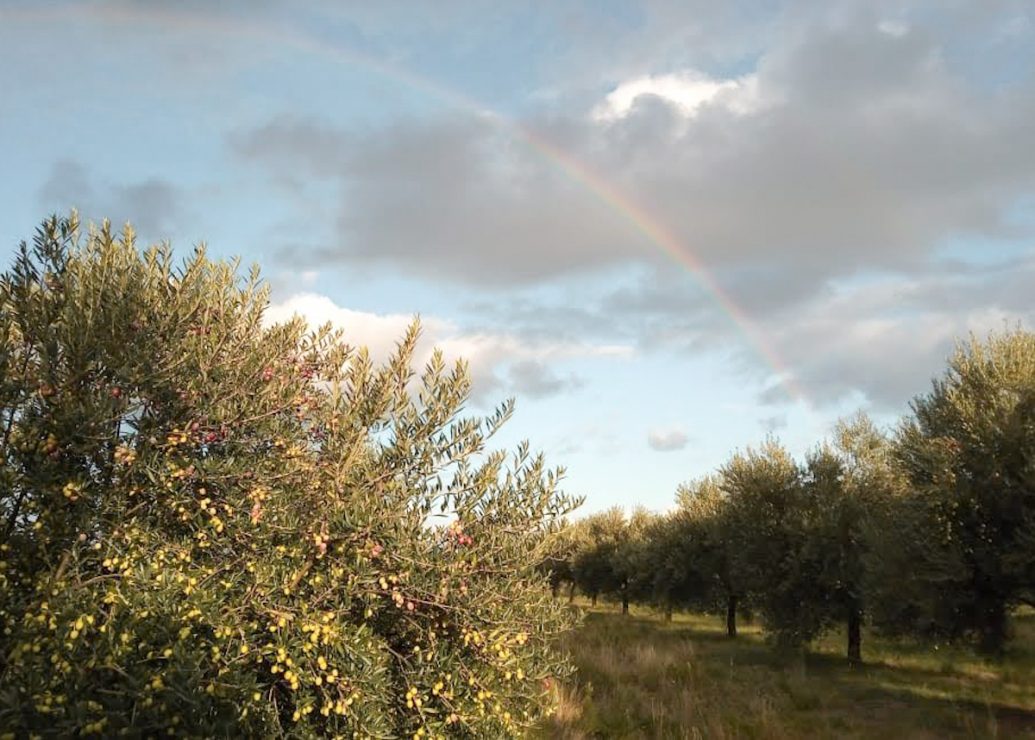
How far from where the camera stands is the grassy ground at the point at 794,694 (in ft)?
51.7

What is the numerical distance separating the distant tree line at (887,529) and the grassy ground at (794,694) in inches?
78.3

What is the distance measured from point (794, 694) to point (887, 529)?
568 cm

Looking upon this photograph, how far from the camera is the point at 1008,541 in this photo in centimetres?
1752

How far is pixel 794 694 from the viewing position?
68.6 feet

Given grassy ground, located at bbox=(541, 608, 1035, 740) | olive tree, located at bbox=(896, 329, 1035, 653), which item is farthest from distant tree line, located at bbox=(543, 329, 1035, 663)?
grassy ground, located at bbox=(541, 608, 1035, 740)

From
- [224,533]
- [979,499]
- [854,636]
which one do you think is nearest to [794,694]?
[979,499]

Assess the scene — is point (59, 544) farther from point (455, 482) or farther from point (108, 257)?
point (455, 482)

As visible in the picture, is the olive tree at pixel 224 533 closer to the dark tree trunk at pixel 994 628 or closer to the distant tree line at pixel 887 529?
the distant tree line at pixel 887 529

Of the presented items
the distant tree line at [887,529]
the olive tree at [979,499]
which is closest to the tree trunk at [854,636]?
the distant tree line at [887,529]

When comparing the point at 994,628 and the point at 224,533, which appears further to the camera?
the point at 994,628

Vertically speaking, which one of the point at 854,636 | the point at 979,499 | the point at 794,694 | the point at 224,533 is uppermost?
the point at 979,499

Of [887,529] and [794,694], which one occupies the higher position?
[887,529]

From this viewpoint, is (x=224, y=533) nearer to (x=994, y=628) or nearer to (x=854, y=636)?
(x=994, y=628)

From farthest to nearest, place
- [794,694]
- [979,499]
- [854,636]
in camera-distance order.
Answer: [854,636], [794,694], [979,499]
